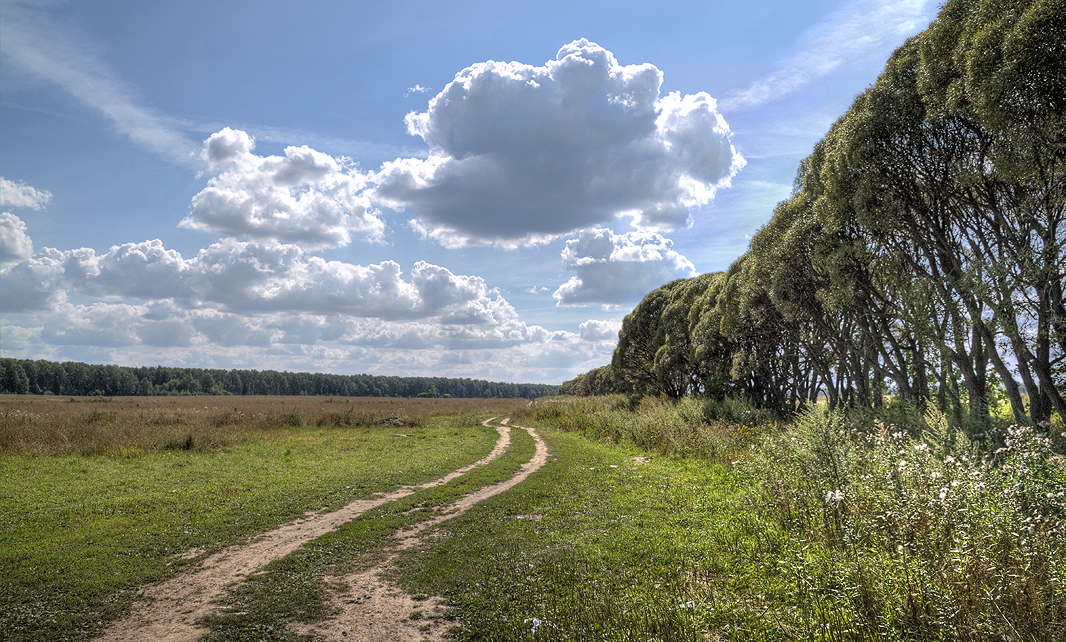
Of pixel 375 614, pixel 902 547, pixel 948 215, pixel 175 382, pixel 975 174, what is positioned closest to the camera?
pixel 902 547

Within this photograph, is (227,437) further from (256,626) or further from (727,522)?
(727,522)

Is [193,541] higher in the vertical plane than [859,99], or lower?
lower

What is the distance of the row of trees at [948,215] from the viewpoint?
24.8 ft

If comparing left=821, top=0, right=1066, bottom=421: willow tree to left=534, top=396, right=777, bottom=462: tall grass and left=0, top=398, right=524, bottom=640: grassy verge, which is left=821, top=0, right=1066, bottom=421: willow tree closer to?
left=534, top=396, right=777, bottom=462: tall grass

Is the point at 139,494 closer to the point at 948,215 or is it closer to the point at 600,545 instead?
the point at 600,545

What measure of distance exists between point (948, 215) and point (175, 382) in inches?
5655

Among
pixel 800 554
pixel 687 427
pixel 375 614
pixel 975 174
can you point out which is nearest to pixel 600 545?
pixel 800 554

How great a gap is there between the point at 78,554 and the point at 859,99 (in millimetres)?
16978

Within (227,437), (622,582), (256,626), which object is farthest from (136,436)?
(622,582)

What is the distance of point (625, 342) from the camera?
3756 cm

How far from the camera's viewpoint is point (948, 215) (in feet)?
34.3

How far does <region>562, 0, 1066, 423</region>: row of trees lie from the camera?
297 inches

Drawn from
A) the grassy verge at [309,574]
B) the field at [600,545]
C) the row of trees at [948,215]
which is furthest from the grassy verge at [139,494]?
the row of trees at [948,215]

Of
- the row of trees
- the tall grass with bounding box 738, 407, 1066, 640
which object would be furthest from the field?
the row of trees
